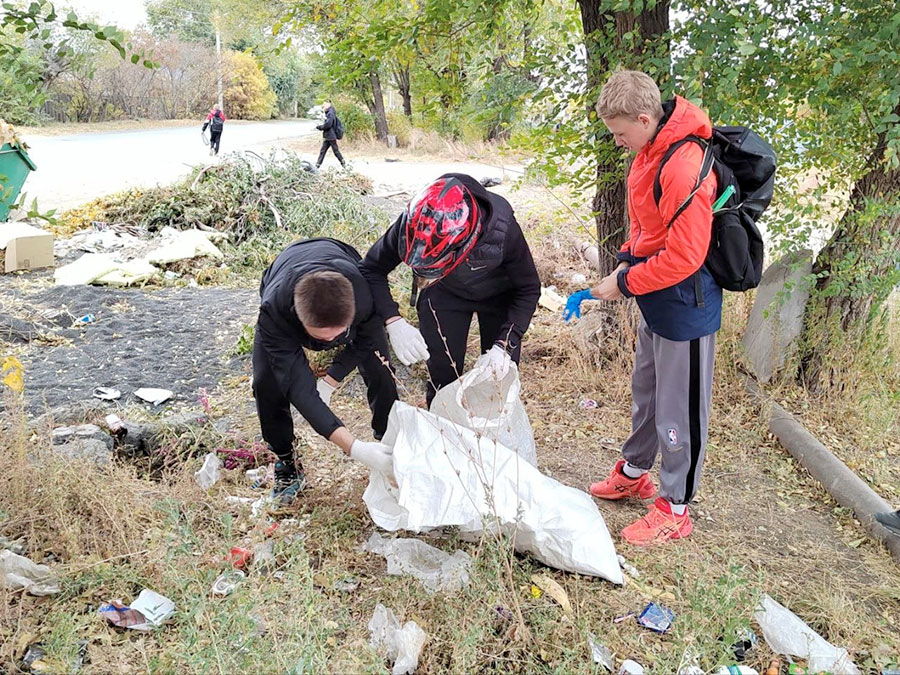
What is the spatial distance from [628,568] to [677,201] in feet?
4.17

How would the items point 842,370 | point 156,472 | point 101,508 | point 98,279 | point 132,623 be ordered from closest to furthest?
point 132,623 → point 101,508 → point 156,472 → point 842,370 → point 98,279

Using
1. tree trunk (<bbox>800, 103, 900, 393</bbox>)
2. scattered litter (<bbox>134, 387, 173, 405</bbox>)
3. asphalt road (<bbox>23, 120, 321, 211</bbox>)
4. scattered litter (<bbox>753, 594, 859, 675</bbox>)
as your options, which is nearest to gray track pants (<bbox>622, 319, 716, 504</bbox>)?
scattered litter (<bbox>753, 594, 859, 675</bbox>)

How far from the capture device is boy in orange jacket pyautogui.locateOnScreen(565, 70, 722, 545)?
2252 millimetres

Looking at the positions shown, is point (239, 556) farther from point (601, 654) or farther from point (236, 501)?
point (601, 654)

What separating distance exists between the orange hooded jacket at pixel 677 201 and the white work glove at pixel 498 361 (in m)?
0.57

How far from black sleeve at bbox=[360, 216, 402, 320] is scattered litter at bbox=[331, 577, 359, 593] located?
3.34ft

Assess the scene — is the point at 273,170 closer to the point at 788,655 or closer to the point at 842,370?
the point at 842,370

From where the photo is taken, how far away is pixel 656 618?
2.14m

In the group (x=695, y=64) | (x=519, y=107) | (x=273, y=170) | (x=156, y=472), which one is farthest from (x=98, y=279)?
(x=695, y=64)

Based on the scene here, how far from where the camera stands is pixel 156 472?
304cm

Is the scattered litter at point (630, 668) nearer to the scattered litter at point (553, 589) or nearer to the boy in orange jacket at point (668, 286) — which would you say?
the scattered litter at point (553, 589)

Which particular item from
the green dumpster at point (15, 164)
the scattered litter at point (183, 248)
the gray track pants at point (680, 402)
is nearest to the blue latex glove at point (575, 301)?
the gray track pants at point (680, 402)

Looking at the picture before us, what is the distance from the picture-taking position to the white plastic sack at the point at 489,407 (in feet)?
8.27

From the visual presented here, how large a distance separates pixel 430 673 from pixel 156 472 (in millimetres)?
1710
